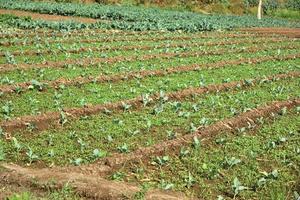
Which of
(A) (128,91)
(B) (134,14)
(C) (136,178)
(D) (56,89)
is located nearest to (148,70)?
(A) (128,91)

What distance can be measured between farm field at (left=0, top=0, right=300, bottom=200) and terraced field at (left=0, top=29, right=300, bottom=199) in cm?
2

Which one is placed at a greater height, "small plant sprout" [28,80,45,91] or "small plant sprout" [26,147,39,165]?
"small plant sprout" [28,80,45,91]

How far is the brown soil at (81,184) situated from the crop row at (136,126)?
0.69 meters

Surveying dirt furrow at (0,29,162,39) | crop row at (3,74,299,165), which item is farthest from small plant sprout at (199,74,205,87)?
dirt furrow at (0,29,162,39)

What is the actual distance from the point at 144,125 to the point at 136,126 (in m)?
0.16

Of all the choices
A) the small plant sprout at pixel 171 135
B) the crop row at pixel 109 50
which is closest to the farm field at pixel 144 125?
the small plant sprout at pixel 171 135

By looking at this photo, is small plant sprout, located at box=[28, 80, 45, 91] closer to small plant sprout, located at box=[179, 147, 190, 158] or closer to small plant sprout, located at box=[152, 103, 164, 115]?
small plant sprout, located at box=[152, 103, 164, 115]

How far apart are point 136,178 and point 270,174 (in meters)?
2.07

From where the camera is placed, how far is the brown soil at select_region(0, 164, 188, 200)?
6152 mm

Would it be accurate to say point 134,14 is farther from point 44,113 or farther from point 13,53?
point 44,113

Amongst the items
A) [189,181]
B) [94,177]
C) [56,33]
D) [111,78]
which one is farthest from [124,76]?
[56,33]

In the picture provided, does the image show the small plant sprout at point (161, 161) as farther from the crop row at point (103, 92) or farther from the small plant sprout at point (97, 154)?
Answer: the crop row at point (103, 92)

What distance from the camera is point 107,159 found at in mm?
7297

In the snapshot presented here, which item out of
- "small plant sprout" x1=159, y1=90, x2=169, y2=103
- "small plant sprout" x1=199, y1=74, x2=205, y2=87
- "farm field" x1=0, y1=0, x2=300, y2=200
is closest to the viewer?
"farm field" x1=0, y1=0, x2=300, y2=200
